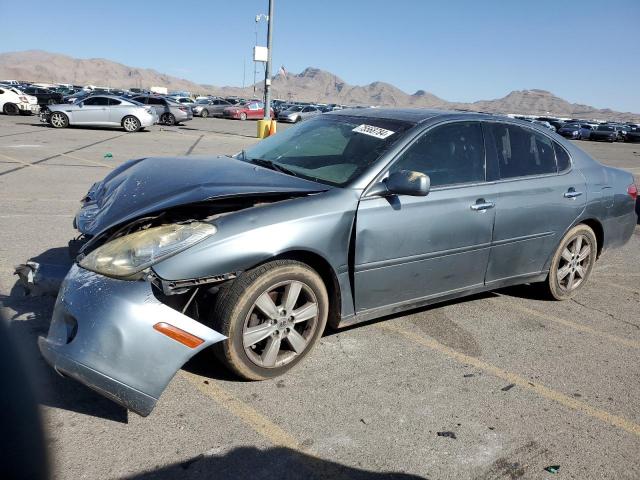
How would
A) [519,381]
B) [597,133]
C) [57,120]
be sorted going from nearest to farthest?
[519,381] → [57,120] → [597,133]

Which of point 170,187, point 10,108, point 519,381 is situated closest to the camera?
point 170,187

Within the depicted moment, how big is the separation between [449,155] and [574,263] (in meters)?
1.89

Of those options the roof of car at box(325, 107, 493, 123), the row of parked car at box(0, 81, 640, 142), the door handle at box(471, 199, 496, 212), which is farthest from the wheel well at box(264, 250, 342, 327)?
the row of parked car at box(0, 81, 640, 142)

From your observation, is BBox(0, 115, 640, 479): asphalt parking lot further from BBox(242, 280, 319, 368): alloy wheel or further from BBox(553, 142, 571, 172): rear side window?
BBox(553, 142, 571, 172): rear side window

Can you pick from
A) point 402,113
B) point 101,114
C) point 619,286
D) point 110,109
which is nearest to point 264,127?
point 110,109

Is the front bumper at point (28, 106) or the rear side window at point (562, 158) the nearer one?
the rear side window at point (562, 158)

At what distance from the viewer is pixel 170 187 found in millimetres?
3383

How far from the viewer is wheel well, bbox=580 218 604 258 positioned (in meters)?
5.05

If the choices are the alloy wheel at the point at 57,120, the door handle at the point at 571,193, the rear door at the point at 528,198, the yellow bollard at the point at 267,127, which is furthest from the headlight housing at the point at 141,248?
the alloy wheel at the point at 57,120

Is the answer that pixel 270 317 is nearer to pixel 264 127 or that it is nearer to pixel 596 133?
pixel 264 127

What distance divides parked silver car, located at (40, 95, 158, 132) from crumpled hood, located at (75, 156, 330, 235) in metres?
19.3

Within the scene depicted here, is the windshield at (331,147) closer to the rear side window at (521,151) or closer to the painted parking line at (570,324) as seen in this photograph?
the rear side window at (521,151)

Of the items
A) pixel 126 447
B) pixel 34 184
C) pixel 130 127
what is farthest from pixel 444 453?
pixel 130 127

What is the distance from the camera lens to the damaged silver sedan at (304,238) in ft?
8.84
